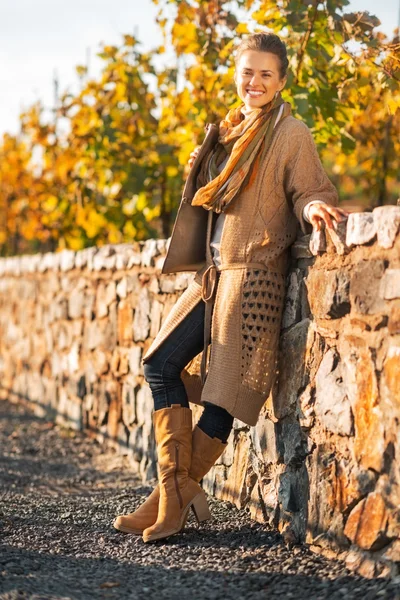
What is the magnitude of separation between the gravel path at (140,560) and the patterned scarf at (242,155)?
3.75 feet

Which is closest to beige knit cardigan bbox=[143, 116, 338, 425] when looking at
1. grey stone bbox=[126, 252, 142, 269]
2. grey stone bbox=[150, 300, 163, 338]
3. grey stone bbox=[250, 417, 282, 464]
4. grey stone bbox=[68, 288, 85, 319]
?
grey stone bbox=[250, 417, 282, 464]

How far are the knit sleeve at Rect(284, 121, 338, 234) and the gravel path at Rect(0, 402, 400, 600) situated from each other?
3.54 feet

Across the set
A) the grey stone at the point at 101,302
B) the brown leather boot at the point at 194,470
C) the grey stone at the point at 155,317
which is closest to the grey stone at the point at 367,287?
the brown leather boot at the point at 194,470

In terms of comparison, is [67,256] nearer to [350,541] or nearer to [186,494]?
[186,494]

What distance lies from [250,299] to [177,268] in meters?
0.43

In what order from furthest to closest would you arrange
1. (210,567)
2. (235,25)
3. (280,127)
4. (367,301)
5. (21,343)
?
1. (21,343)
2. (235,25)
3. (280,127)
4. (210,567)
5. (367,301)

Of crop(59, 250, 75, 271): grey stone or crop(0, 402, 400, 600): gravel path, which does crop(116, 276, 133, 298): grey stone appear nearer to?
crop(59, 250, 75, 271): grey stone

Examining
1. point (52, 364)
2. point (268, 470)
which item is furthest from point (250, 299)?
point (52, 364)

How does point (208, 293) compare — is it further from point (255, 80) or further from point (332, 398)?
point (255, 80)

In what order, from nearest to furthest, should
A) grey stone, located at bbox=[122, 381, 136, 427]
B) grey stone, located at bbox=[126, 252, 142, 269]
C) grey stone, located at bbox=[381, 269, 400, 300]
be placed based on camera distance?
grey stone, located at bbox=[381, 269, 400, 300], grey stone, located at bbox=[126, 252, 142, 269], grey stone, located at bbox=[122, 381, 136, 427]

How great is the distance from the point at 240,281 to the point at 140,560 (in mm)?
964

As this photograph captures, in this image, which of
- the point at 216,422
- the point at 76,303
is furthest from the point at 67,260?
the point at 216,422

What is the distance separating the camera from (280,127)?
3.21 meters

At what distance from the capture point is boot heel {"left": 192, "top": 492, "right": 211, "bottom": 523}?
3305 millimetres
